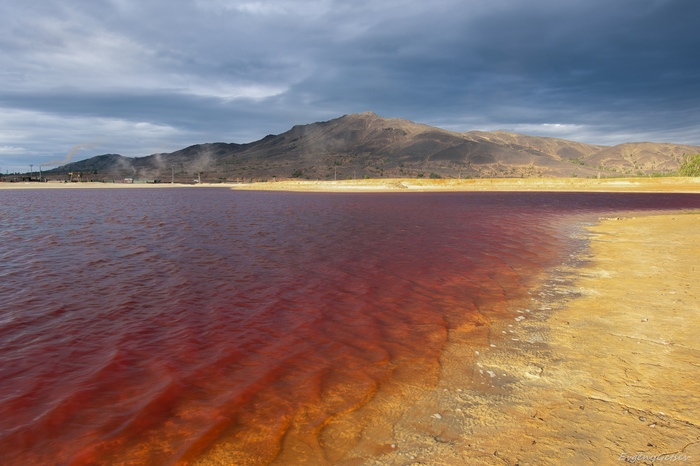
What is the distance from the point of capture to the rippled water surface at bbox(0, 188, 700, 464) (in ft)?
17.3

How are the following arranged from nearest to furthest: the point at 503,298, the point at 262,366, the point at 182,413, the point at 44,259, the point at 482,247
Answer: the point at 182,413
the point at 262,366
the point at 503,298
the point at 44,259
the point at 482,247

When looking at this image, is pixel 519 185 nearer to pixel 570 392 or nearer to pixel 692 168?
pixel 692 168

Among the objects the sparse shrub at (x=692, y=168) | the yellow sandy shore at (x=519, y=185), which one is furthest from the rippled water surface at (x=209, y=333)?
the sparse shrub at (x=692, y=168)

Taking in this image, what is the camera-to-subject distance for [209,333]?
8.37 metres

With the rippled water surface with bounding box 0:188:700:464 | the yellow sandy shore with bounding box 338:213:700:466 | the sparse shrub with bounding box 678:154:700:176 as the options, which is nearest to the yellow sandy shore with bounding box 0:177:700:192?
the sparse shrub with bounding box 678:154:700:176

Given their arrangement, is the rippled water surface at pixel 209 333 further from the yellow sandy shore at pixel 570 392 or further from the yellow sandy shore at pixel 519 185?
the yellow sandy shore at pixel 519 185

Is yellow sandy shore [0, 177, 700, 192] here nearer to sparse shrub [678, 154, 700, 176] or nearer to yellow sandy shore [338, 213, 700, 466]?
sparse shrub [678, 154, 700, 176]

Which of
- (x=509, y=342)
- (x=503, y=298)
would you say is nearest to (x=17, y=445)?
(x=509, y=342)

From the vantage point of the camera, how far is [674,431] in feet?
15.4

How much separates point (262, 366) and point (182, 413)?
1.59 metres

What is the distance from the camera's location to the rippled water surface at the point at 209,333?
5285mm

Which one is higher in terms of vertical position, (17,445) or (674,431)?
(674,431)

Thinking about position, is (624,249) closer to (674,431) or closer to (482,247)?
(482,247)

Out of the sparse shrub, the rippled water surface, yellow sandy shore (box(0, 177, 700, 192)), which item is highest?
the sparse shrub
